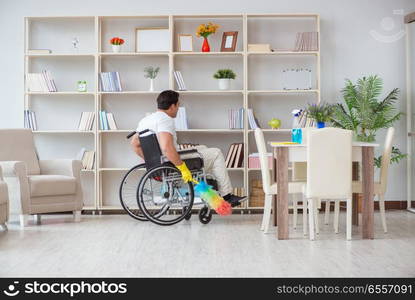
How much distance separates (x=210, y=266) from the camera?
4.50 meters

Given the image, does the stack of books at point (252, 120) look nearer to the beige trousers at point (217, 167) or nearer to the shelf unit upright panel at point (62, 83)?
the beige trousers at point (217, 167)

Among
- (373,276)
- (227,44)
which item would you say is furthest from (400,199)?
(373,276)

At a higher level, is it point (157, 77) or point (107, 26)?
point (107, 26)

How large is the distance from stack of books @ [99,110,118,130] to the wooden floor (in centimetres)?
129

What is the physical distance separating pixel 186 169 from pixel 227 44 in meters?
2.06

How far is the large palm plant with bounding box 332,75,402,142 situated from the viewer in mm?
7781

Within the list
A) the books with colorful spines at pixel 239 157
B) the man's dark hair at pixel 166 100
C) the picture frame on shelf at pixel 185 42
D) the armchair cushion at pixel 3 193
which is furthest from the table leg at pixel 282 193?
the picture frame on shelf at pixel 185 42

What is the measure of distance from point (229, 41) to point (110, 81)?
4.45 ft

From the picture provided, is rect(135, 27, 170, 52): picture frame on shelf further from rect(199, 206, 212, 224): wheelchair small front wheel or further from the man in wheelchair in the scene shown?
rect(199, 206, 212, 224): wheelchair small front wheel

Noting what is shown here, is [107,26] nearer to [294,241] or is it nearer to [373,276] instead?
[294,241]

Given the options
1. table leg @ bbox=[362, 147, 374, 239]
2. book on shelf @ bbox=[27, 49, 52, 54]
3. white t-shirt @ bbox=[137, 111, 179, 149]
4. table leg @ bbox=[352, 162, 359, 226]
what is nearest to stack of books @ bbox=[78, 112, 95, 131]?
book on shelf @ bbox=[27, 49, 52, 54]

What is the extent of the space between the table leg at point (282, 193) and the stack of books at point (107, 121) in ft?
8.65

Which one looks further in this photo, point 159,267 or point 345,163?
point 345,163

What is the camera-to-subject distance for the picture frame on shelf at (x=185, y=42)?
26.2ft
